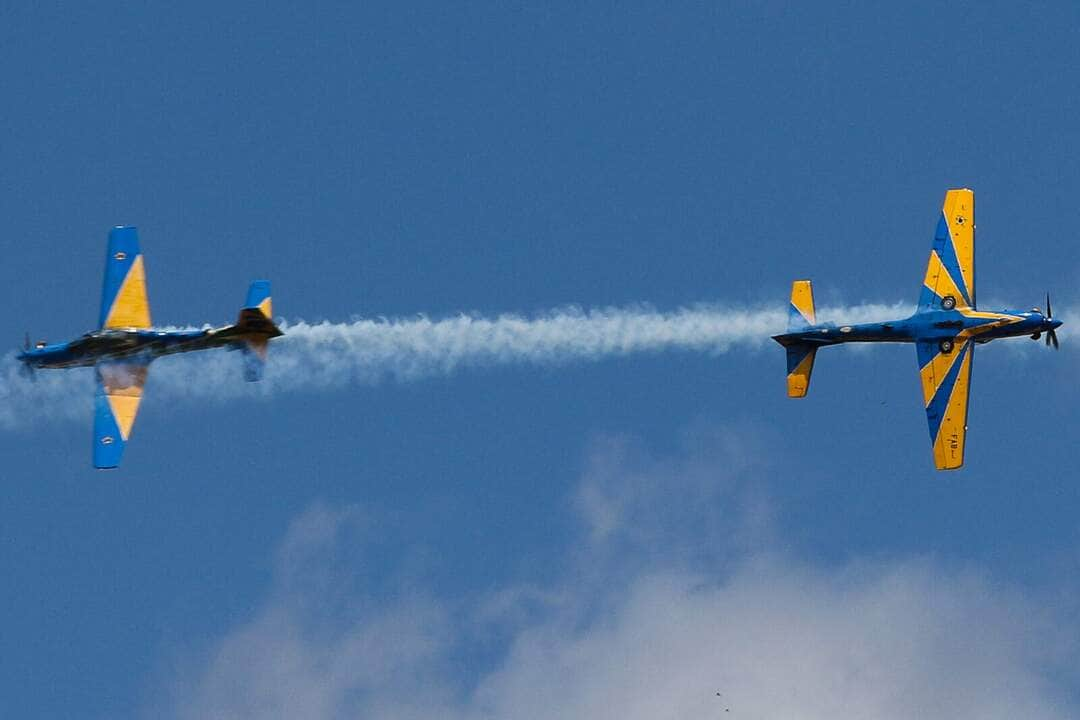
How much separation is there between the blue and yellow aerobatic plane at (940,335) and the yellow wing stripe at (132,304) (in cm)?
1971

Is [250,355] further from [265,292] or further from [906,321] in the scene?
[906,321]

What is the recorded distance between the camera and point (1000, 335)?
76.9m

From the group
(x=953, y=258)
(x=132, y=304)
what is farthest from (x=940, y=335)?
(x=132, y=304)

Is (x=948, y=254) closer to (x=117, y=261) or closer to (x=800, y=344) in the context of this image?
(x=800, y=344)

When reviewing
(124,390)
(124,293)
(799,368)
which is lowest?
(124,390)

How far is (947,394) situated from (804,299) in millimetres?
5387

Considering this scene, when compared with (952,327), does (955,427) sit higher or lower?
lower

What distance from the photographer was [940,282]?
77.4 meters

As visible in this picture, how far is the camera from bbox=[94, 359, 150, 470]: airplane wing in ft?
242

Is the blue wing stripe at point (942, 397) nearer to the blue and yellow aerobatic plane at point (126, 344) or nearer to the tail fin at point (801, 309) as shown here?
the tail fin at point (801, 309)

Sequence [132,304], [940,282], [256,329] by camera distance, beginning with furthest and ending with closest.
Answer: [940,282] < [132,304] < [256,329]

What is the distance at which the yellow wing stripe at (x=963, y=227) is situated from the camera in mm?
77562

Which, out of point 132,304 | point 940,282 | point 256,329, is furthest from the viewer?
point 940,282

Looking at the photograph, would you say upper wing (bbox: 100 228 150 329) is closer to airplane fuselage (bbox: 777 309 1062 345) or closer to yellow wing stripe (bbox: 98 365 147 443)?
yellow wing stripe (bbox: 98 365 147 443)
